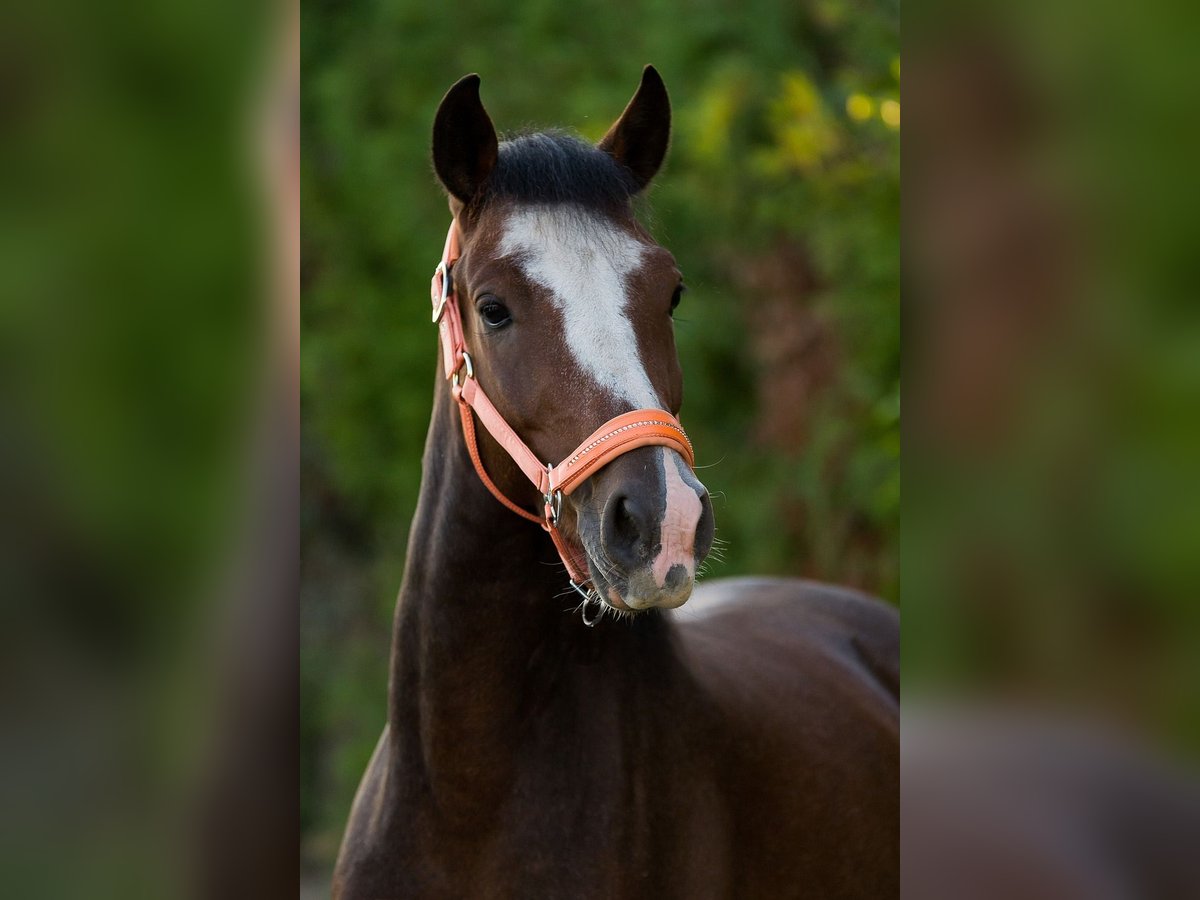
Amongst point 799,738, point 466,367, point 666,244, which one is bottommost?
point 799,738

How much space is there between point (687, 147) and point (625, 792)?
457cm

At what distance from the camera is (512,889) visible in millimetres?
1867

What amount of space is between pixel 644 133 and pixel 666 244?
3418mm

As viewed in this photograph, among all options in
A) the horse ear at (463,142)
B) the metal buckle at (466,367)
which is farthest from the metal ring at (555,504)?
the horse ear at (463,142)

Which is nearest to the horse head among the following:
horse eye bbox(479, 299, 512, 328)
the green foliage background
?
horse eye bbox(479, 299, 512, 328)

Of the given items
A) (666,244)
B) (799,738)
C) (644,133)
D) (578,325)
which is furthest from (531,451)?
(666,244)

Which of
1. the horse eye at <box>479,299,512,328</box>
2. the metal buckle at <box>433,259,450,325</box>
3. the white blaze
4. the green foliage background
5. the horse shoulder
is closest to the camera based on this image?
the white blaze

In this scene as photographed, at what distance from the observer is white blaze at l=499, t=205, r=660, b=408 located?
67.1 inches

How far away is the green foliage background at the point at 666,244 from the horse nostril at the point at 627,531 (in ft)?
12.7

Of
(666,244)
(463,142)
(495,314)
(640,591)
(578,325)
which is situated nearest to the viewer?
(640,591)

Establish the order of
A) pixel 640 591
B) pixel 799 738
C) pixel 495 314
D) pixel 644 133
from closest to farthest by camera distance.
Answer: pixel 640 591
pixel 495 314
pixel 644 133
pixel 799 738

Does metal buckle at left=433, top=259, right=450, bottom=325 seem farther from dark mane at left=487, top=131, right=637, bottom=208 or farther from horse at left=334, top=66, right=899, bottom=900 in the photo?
dark mane at left=487, top=131, right=637, bottom=208

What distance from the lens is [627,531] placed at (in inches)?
64.1

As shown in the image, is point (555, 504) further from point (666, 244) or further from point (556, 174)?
point (666, 244)
